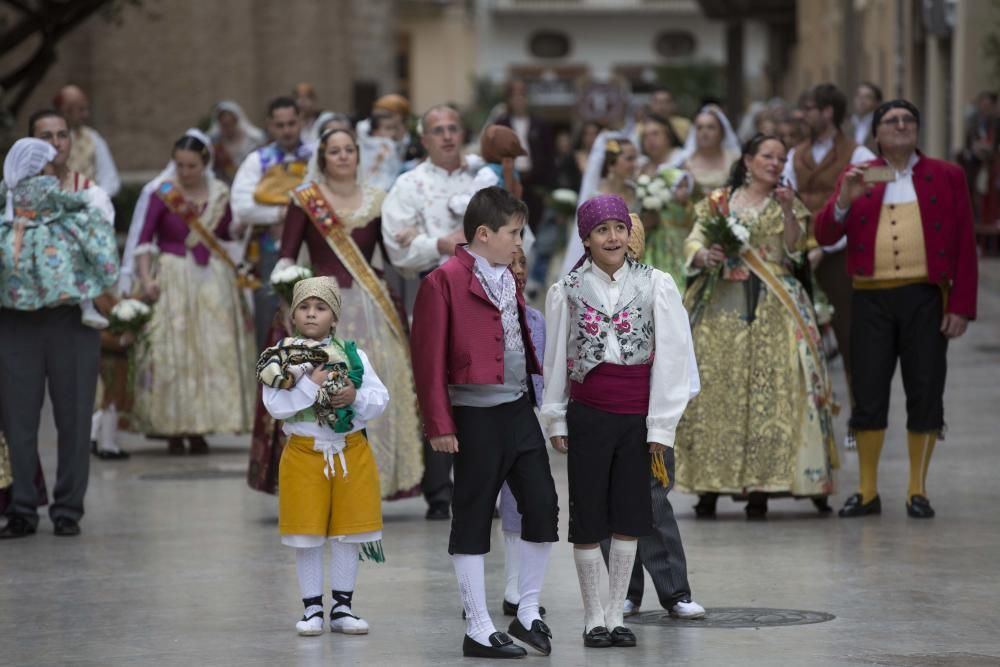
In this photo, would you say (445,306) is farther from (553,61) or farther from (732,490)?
(553,61)

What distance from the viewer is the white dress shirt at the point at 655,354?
300 inches

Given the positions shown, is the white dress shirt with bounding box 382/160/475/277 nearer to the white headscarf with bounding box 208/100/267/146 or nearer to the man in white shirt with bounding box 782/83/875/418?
the man in white shirt with bounding box 782/83/875/418

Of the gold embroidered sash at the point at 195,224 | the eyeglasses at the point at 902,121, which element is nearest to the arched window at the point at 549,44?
the gold embroidered sash at the point at 195,224

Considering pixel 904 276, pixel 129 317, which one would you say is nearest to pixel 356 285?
pixel 904 276

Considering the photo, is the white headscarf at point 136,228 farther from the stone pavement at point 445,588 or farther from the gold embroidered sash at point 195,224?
the stone pavement at point 445,588

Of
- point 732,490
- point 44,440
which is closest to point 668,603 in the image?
point 732,490

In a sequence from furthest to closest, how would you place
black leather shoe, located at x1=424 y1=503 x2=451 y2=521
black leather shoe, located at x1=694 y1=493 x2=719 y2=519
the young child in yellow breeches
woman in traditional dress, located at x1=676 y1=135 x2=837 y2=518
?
black leather shoe, located at x1=424 y1=503 x2=451 y2=521
black leather shoe, located at x1=694 y1=493 x2=719 y2=519
woman in traditional dress, located at x1=676 y1=135 x2=837 y2=518
the young child in yellow breeches

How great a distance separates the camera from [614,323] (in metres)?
7.67

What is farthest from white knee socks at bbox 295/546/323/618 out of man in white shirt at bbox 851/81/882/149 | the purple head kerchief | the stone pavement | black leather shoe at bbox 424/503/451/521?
man in white shirt at bbox 851/81/882/149

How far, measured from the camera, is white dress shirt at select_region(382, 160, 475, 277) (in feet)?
34.8

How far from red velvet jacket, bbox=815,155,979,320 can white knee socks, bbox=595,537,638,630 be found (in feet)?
10.9

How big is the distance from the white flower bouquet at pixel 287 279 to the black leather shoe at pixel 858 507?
9.22ft

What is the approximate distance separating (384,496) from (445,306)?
3.36 metres

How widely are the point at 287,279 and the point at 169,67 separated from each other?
17.7 meters
